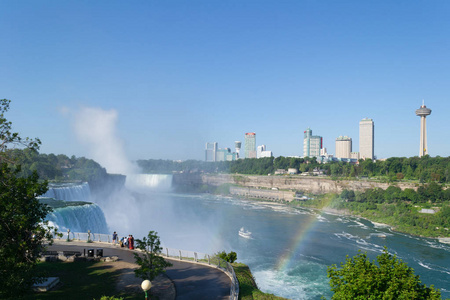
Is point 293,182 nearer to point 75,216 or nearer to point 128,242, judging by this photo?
point 75,216

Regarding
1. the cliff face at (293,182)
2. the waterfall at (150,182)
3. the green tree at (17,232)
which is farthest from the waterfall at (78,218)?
the waterfall at (150,182)

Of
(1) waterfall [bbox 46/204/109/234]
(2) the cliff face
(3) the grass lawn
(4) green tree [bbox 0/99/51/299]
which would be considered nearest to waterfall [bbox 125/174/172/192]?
(2) the cliff face

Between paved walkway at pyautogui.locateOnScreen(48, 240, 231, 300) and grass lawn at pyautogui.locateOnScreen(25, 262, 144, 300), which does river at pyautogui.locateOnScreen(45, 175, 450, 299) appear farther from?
paved walkway at pyautogui.locateOnScreen(48, 240, 231, 300)

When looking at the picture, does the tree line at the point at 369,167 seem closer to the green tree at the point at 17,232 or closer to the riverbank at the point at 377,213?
the riverbank at the point at 377,213

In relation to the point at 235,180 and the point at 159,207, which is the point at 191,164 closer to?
the point at 235,180

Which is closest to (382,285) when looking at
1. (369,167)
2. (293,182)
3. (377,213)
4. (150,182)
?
(377,213)

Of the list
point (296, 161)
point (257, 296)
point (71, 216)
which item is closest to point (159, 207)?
point (71, 216)
